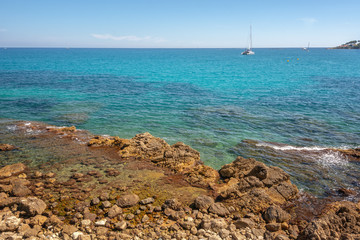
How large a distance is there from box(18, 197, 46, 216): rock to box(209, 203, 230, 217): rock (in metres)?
8.75

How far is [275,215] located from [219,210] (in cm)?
280

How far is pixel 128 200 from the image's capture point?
12883mm

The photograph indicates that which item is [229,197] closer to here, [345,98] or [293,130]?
[293,130]

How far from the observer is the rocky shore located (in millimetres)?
10742

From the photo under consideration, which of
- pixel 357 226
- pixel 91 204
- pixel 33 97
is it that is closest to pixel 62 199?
pixel 91 204

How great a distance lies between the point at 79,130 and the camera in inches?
999

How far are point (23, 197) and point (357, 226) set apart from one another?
56.3 feet

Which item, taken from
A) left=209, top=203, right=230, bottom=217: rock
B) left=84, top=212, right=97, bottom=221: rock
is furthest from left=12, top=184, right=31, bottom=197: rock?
left=209, top=203, right=230, bottom=217: rock

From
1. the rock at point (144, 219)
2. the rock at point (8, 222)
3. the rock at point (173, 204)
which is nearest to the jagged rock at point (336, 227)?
the rock at point (173, 204)

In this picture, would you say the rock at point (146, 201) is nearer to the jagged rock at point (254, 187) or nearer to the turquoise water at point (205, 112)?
the jagged rock at point (254, 187)

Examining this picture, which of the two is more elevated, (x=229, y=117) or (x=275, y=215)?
(x=229, y=117)

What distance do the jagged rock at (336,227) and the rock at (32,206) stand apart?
12719 millimetres

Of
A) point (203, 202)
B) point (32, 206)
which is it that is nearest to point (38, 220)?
point (32, 206)

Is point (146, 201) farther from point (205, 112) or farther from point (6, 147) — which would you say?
point (205, 112)
